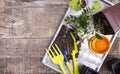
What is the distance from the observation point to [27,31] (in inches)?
55.6

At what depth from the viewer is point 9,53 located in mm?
1419

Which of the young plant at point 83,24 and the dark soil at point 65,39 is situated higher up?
the young plant at point 83,24

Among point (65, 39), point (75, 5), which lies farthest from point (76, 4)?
point (65, 39)

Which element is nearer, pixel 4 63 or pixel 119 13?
pixel 119 13

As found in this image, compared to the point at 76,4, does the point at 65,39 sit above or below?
below

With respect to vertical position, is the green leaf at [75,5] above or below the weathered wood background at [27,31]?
above

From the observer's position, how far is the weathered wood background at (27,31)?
1.41 meters

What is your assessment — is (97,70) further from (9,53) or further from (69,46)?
(9,53)

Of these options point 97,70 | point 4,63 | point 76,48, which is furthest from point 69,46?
point 4,63

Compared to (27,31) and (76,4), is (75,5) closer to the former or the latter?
(76,4)

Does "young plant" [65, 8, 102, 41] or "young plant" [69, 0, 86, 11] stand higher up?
"young plant" [69, 0, 86, 11]

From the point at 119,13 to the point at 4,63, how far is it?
18.0 inches

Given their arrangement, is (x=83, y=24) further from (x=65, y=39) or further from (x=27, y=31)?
(x=27, y=31)

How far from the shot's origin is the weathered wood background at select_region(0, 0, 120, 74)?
141cm
